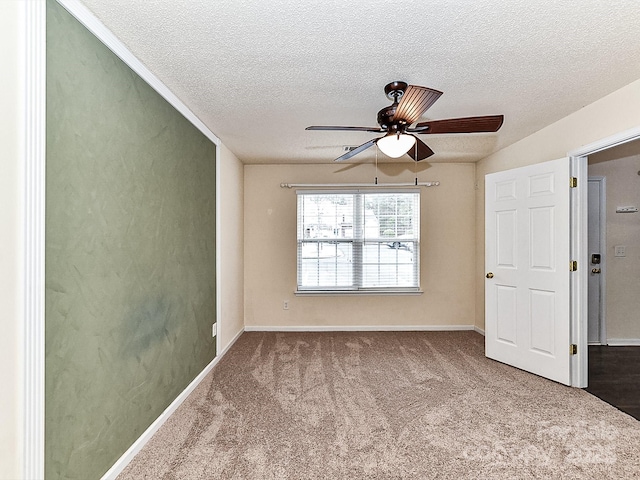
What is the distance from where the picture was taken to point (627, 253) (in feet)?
Answer: 14.7

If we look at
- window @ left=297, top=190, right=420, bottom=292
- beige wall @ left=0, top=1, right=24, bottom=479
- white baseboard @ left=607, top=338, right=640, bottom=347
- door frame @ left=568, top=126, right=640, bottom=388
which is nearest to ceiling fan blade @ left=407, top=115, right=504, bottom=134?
door frame @ left=568, top=126, right=640, bottom=388

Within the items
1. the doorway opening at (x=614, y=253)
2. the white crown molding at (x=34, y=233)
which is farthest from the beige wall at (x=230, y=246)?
the doorway opening at (x=614, y=253)

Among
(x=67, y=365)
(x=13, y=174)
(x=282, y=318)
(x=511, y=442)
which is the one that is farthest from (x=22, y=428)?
(x=282, y=318)

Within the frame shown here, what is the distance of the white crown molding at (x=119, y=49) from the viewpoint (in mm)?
1667

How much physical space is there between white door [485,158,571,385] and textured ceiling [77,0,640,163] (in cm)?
69

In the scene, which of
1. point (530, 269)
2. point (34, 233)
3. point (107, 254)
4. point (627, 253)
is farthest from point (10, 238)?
point (627, 253)

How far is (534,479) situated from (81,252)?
2.62 m

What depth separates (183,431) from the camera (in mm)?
2439

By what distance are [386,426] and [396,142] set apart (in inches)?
76.8

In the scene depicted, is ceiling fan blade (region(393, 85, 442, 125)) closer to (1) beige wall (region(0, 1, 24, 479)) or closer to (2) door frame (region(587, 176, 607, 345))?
(1) beige wall (region(0, 1, 24, 479))

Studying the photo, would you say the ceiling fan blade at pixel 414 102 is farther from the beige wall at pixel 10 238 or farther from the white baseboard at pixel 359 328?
the white baseboard at pixel 359 328

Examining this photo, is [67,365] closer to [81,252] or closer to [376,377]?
[81,252]

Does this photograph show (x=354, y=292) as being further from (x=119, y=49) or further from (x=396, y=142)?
(x=119, y=49)

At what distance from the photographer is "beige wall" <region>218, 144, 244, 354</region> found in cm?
404
